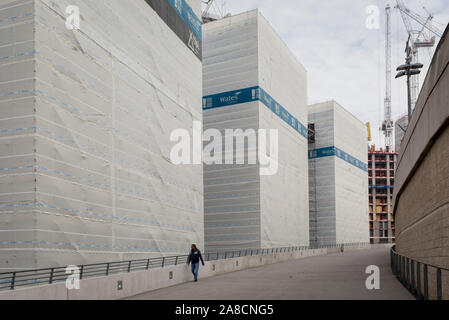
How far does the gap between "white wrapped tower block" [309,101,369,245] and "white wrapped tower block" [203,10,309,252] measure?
21.9 m

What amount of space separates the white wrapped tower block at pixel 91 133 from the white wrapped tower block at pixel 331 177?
1614 inches

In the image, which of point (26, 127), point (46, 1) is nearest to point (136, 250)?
point (26, 127)

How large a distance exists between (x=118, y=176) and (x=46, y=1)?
7.14 meters

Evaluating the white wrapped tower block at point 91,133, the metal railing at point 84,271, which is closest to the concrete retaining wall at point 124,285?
the metal railing at point 84,271

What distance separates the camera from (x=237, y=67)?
4050 cm

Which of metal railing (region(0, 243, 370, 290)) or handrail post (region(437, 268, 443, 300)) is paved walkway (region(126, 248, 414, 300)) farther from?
handrail post (region(437, 268, 443, 300))

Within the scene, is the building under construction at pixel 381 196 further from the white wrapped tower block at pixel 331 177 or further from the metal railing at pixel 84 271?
the metal railing at pixel 84 271

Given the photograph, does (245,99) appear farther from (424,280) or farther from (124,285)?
(424,280)

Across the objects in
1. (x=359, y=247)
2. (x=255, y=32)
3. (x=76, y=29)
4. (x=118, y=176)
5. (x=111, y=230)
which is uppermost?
(x=255, y=32)

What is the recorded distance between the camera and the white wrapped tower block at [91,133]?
15164mm

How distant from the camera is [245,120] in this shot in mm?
39531

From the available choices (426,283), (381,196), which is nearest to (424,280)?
(426,283)

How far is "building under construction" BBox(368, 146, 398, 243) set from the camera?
113438 millimetres
